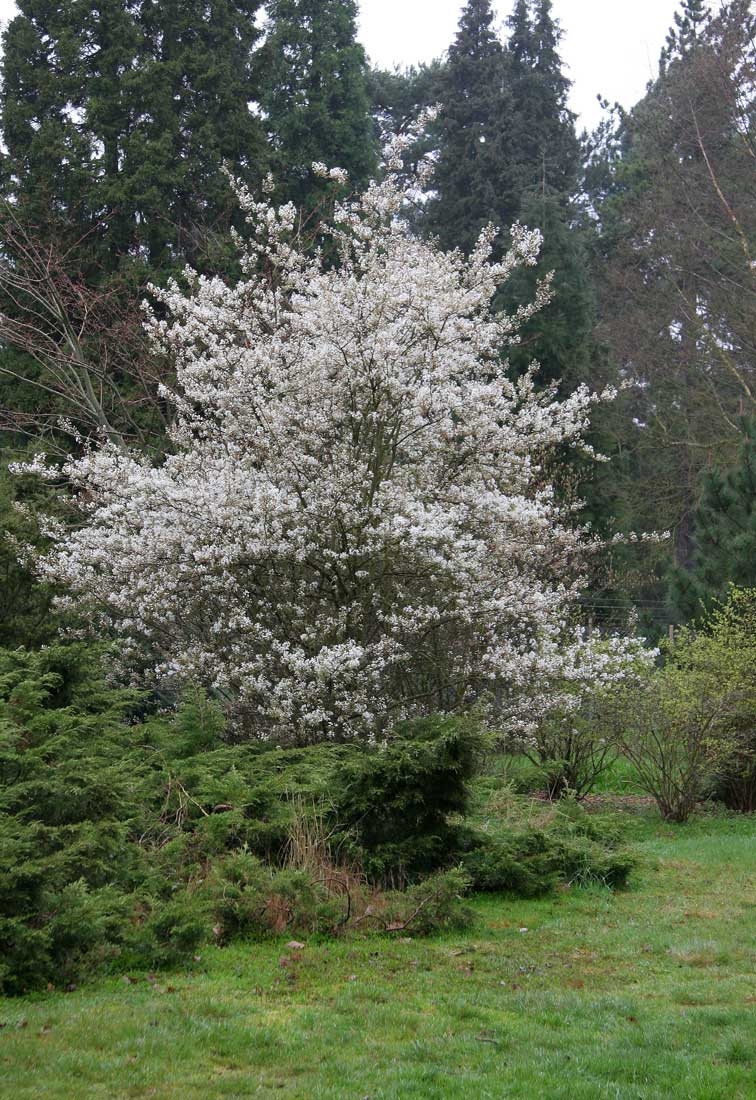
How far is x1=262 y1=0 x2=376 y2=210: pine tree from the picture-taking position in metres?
23.2

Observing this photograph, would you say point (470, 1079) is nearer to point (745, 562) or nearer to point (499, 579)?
point (499, 579)

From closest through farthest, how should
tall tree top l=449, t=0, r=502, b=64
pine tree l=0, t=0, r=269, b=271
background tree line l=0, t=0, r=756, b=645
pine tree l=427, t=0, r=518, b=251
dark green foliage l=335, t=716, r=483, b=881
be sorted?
1. dark green foliage l=335, t=716, r=483, b=881
2. background tree line l=0, t=0, r=756, b=645
3. pine tree l=0, t=0, r=269, b=271
4. pine tree l=427, t=0, r=518, b=251
5. tall tree top l=449, t=0, r=502, b=64

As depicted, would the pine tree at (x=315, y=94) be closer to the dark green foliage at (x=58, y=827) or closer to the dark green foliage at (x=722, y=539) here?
the dark green foliage at (x=722, y=539)

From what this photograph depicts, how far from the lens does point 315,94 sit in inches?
937

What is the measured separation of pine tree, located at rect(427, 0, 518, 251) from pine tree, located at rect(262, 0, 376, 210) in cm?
462

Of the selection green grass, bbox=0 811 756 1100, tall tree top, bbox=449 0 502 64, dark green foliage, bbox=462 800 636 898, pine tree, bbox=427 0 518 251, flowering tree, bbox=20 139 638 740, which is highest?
tall tree top, bbox=449 0 502 64

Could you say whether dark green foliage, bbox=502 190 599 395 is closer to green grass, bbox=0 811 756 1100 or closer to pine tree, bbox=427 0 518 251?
pine tree, bbox=427 0 518 251

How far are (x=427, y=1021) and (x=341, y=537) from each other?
5103 millimetres

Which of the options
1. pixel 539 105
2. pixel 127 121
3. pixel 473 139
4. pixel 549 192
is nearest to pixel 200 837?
pixel 127 121

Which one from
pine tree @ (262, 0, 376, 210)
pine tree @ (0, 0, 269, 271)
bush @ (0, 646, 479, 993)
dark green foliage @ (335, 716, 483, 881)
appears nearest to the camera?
bush @ (0, 646, 479, 993)

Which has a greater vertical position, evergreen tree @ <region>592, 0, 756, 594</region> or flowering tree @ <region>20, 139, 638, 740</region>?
evergreen tree @ <region>592, 0, 756, 594</region>

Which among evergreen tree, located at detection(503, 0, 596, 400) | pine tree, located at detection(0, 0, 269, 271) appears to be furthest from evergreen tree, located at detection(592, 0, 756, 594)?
pine tree, located at detection(0, 0, 269, 271)

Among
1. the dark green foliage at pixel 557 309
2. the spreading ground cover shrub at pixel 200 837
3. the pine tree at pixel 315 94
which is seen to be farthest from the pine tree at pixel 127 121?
the spreading ground cover shrub at pixel 200 837

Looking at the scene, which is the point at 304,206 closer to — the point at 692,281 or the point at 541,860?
the point at 692,281
